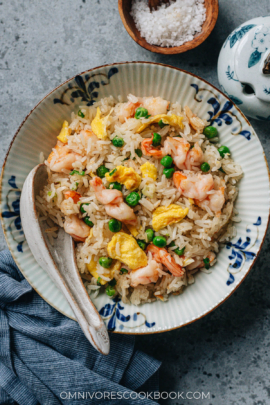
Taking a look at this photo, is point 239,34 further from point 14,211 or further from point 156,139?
point 14,211

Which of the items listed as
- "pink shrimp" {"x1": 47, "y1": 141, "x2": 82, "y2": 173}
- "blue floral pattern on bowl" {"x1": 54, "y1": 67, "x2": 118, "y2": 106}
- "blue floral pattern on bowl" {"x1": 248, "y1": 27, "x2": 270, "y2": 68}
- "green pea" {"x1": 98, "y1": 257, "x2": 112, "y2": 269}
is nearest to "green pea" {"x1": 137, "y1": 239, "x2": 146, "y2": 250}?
"green pea" {"x1": 98, "y1": 257, "x2": 112, "y2": 269}

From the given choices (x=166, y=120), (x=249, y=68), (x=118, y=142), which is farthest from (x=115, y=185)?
(x=249, y=68)

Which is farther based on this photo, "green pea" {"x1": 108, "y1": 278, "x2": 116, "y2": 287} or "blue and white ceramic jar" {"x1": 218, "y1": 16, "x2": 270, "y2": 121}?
"green pea" {"x1": 108, "y1": 278, "x2": 116, "y2": 287}

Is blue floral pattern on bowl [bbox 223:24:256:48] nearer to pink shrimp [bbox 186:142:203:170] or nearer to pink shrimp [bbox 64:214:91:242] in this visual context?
pink shrimp [bbox 186:142:203:170]

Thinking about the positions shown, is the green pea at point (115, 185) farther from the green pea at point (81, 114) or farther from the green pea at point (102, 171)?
the green pea at point (81, 114)

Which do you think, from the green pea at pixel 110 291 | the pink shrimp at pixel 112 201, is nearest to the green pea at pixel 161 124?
the pink shrimp at pixel 112 201

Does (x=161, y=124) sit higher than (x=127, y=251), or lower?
higher

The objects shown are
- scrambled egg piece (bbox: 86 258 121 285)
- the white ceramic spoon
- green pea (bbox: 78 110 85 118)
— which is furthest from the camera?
green pea (bbox: 78 110 85 118)
